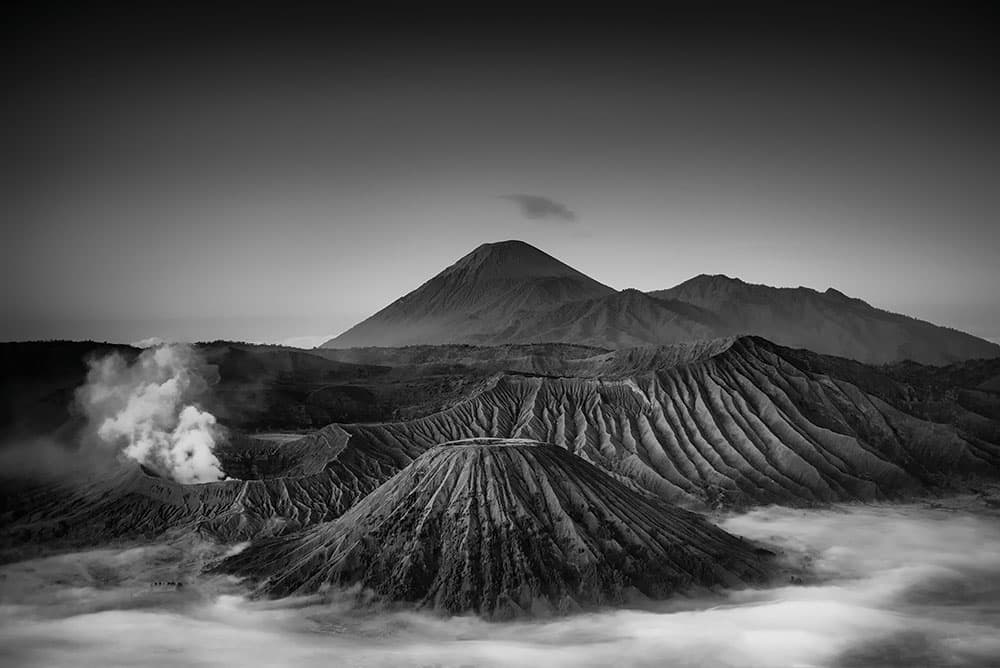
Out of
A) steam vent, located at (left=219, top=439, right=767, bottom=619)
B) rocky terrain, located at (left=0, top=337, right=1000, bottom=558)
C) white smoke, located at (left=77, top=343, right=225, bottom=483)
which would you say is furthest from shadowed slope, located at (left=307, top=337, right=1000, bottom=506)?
steam vent, located at (left=219, top=439, right=767, bottom=619)

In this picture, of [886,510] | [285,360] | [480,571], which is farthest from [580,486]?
[285,360]

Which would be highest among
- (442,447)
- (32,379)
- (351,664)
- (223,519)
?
(32,379)

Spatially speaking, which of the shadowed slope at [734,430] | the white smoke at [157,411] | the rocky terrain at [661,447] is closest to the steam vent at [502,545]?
the rocky terrain at [661,447]

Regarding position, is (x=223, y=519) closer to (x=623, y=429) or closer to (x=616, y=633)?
(x=616, y=633)

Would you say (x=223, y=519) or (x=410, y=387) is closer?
(x=223, y=519)

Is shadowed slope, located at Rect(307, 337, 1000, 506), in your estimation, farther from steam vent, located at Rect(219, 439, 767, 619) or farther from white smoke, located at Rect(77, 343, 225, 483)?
steam vent, located at Rect(219, 439, 767, 619)

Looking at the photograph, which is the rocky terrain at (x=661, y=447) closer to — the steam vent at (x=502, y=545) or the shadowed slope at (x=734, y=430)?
the shadowed slope at (x=734, y=430)
